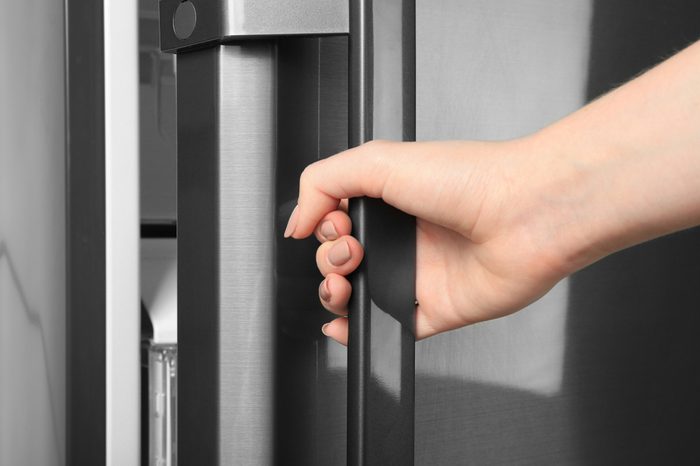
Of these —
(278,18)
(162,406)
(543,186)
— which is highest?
(278,18)

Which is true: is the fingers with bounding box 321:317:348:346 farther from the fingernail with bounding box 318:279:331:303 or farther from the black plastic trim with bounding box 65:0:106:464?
the black plastic trim with bounding box 65:0:106:464

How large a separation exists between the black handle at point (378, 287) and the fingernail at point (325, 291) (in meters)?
0.02

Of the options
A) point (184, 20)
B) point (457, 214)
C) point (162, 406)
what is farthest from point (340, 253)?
point (162, 406)

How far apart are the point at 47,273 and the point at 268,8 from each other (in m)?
0.34

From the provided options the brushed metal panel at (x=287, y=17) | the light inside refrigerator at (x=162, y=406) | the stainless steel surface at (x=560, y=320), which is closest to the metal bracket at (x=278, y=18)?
→ the brushed metal panel at (x=287, y=17)

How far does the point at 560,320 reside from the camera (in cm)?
77

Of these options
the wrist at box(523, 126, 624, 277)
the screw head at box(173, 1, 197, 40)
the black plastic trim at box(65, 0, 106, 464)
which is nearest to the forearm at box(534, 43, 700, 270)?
the wrist at box(523, 126, 624, 277)

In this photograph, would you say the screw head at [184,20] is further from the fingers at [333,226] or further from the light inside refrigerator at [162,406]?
the light inside refrigerator at [162,406]

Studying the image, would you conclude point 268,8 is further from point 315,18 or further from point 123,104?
point 123,104

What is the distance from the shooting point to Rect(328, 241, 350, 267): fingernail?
56cm

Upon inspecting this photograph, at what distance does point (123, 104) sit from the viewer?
2.33 feet

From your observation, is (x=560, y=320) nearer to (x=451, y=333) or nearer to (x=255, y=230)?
(x=451, y=333)

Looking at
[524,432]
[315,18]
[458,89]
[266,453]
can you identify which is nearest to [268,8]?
[315,18]

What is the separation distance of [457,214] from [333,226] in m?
0.09
